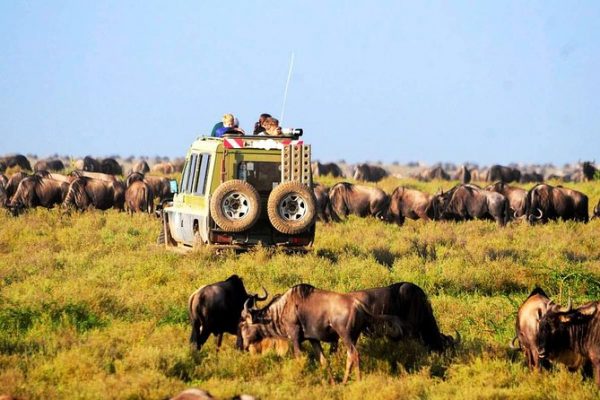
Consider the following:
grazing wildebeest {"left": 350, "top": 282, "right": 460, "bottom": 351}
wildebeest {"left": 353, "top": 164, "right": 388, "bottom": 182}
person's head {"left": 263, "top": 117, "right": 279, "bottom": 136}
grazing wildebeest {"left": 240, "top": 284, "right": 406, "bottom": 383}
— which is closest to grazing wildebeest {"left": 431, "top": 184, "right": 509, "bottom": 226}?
person's head {"left": 263, "top": 117, "right": 279, "bottom": 136}

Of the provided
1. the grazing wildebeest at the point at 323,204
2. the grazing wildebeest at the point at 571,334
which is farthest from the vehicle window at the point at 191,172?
the grazing wildebeest at the point at 323,204

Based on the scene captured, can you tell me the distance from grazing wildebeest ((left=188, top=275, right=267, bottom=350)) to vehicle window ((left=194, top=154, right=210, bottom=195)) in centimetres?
609

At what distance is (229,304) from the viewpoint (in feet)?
38.8

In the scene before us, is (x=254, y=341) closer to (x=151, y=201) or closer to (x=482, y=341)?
(x=482, y=341)

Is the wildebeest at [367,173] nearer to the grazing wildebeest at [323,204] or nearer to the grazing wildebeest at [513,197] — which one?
the grazing wildebeest at [513,197]

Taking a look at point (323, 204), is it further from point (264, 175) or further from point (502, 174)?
point (502, 174)

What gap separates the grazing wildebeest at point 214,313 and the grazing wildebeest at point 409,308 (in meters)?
1.16

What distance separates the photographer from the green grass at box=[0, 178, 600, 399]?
1028 centimetres

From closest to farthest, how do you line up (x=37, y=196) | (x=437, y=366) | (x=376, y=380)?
(x=376, y=380) < (x=437, y=366) < (x=37, y=196)

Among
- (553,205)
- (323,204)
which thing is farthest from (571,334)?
(553,205)

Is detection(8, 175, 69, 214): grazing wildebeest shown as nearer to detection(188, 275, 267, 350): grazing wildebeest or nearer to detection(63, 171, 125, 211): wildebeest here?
detection(63, 171, 125, 211): wildebeest

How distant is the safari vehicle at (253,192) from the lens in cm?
1719

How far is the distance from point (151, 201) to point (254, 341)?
21471mm

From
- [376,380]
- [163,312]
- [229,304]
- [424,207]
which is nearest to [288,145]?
[163,312]
